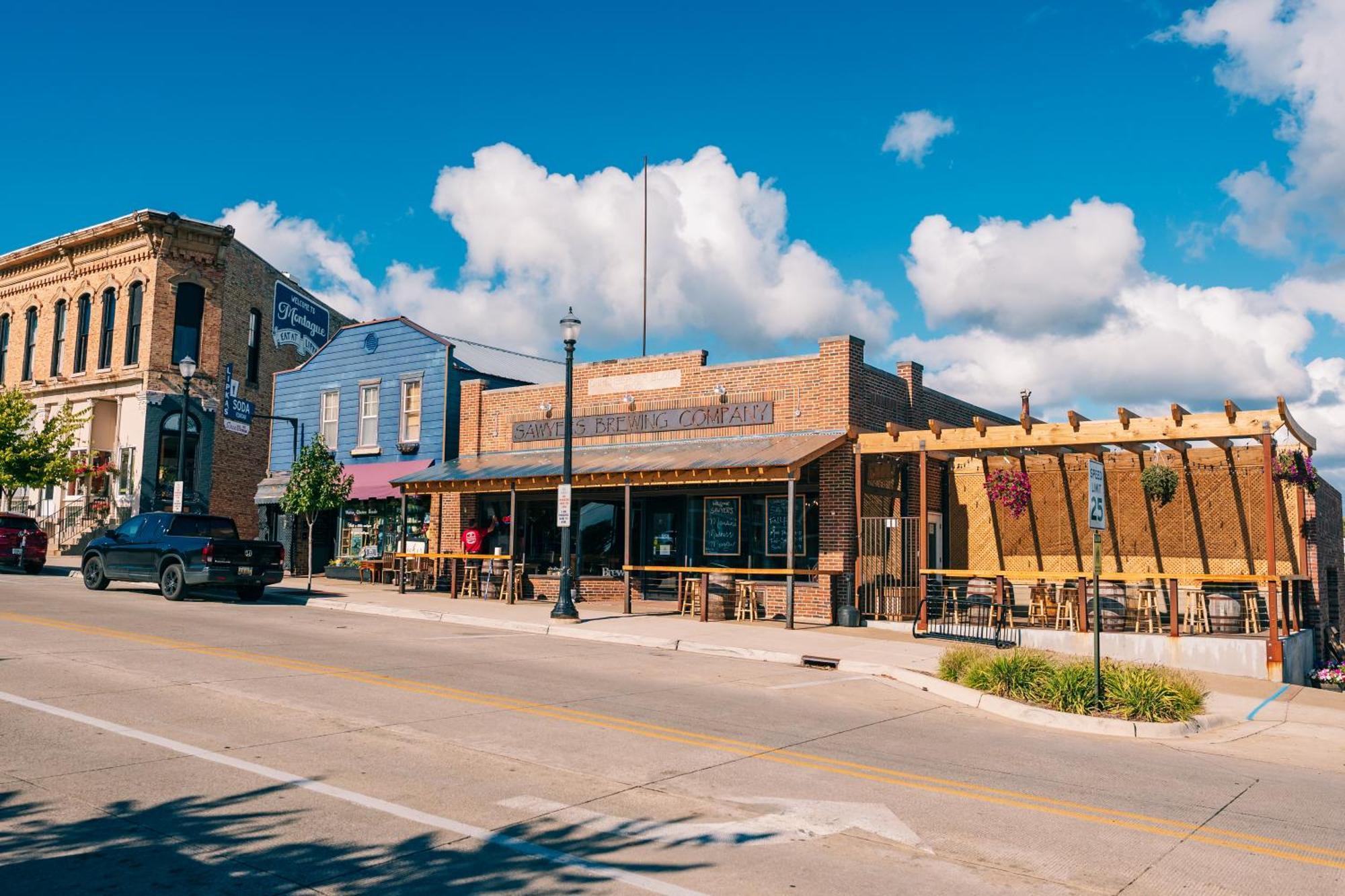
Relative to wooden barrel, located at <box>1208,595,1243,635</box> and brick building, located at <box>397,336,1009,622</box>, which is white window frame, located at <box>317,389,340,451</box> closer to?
brick building, located at <box>397,336,1009,622</box>

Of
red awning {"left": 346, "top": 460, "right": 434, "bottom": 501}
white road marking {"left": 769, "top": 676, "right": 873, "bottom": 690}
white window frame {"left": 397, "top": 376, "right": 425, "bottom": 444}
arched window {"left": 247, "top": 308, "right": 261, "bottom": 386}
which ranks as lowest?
white road marking {"left": 769, "top": 676, "right": 873, "bottom": 690}

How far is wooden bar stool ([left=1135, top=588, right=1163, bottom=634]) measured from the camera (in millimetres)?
17453

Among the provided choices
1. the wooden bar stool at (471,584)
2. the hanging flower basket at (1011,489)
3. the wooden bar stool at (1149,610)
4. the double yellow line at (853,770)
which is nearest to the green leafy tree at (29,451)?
the wooden bar stool at (471,584)

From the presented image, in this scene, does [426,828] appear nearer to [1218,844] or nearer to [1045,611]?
[1218,844]

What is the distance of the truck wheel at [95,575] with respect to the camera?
22.1 m

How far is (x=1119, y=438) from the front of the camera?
1745 centimetres

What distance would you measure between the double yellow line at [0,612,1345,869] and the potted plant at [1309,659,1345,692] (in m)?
12.6

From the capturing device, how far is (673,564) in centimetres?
2425

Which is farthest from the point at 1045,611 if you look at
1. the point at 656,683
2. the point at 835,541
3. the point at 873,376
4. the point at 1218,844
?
the point at 1218,844

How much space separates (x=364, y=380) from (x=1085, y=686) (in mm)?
23433

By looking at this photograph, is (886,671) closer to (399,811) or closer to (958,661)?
(958,661)

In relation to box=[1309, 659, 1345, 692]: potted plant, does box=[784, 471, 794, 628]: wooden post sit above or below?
above

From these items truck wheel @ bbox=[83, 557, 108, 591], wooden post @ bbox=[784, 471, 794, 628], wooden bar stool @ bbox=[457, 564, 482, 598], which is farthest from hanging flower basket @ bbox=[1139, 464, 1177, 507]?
truck wheel @ bbox=[83, 557, 108, 591]

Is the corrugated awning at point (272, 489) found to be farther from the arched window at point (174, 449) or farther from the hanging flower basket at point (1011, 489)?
the hanging flower basket at point (1011, 489)
